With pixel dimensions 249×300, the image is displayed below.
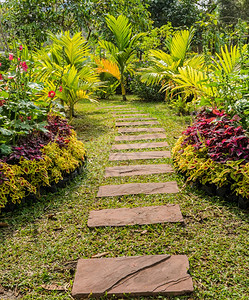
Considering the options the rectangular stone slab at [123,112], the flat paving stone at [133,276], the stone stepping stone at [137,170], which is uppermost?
the rectangular stone slab at [123,112]

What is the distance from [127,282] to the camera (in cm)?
166

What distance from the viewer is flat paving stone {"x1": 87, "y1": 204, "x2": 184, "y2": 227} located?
7.34 ft

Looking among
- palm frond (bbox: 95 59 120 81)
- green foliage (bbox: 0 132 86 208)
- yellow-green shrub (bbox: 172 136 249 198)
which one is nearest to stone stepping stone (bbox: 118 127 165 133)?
yellow-green shrub (bbox: 172 136 249 198)

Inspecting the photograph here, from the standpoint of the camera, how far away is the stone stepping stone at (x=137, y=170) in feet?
10.2

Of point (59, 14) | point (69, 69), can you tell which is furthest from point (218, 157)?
point (59, 14)

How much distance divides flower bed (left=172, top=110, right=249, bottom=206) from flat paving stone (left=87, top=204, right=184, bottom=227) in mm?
456

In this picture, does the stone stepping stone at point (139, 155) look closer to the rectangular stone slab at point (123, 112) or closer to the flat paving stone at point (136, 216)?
the flat paving stone at point (136, 216)

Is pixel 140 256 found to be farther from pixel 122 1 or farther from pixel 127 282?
pixel 122 1

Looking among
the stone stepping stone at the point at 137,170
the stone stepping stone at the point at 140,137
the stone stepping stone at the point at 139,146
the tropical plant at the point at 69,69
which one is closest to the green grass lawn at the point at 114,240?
the stone stepping stone at the point at 137,170

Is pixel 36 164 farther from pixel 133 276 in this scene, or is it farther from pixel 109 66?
pixel 109 66

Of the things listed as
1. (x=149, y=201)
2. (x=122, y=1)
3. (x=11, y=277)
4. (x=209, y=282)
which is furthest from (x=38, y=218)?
(x=122, y=1)

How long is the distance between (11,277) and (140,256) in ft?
2.67

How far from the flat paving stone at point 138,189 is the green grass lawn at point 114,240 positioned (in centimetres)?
7

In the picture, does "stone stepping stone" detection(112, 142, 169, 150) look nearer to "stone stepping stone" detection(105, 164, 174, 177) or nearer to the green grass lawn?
"stone stepping stone" detection(105, 164, 174, 177)
